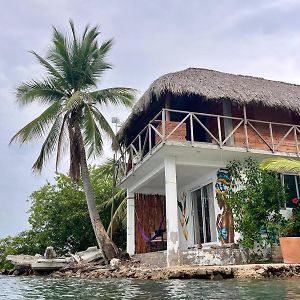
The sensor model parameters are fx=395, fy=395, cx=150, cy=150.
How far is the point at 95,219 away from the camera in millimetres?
12273

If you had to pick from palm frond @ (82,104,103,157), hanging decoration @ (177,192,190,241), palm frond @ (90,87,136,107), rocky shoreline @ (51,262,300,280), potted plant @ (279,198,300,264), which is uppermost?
palm frond @ (90,87,136,107)

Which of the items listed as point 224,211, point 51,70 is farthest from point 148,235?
point 51,70

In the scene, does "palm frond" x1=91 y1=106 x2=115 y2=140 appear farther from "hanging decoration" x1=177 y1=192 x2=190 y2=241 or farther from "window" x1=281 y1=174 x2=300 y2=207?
"window" x1=281 y1=174 x2=300 y2=207

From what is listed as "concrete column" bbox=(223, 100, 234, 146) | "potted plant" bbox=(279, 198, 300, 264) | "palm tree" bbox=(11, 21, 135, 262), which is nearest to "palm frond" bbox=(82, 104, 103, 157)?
"palm tree" bbox=(11, 21, 135, 262)

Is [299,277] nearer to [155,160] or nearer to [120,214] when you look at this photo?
[155,160]

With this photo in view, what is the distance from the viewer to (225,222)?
1030cm

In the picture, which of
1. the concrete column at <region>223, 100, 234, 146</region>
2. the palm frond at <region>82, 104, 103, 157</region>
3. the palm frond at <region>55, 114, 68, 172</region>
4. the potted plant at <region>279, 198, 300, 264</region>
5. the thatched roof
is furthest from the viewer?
the palm frond at <region>82, 104, 103, 157</region>

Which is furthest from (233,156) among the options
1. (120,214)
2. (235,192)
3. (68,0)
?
(120,214)

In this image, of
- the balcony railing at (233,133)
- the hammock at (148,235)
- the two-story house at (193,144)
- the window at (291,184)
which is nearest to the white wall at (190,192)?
the two-story house at (193,144)

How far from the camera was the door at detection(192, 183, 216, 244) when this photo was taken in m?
11.1

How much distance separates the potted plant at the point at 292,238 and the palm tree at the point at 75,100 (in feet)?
17.8

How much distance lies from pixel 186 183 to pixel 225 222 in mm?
2364

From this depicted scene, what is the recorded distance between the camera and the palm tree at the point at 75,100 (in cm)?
1260

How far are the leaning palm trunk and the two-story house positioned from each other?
3.99ft
